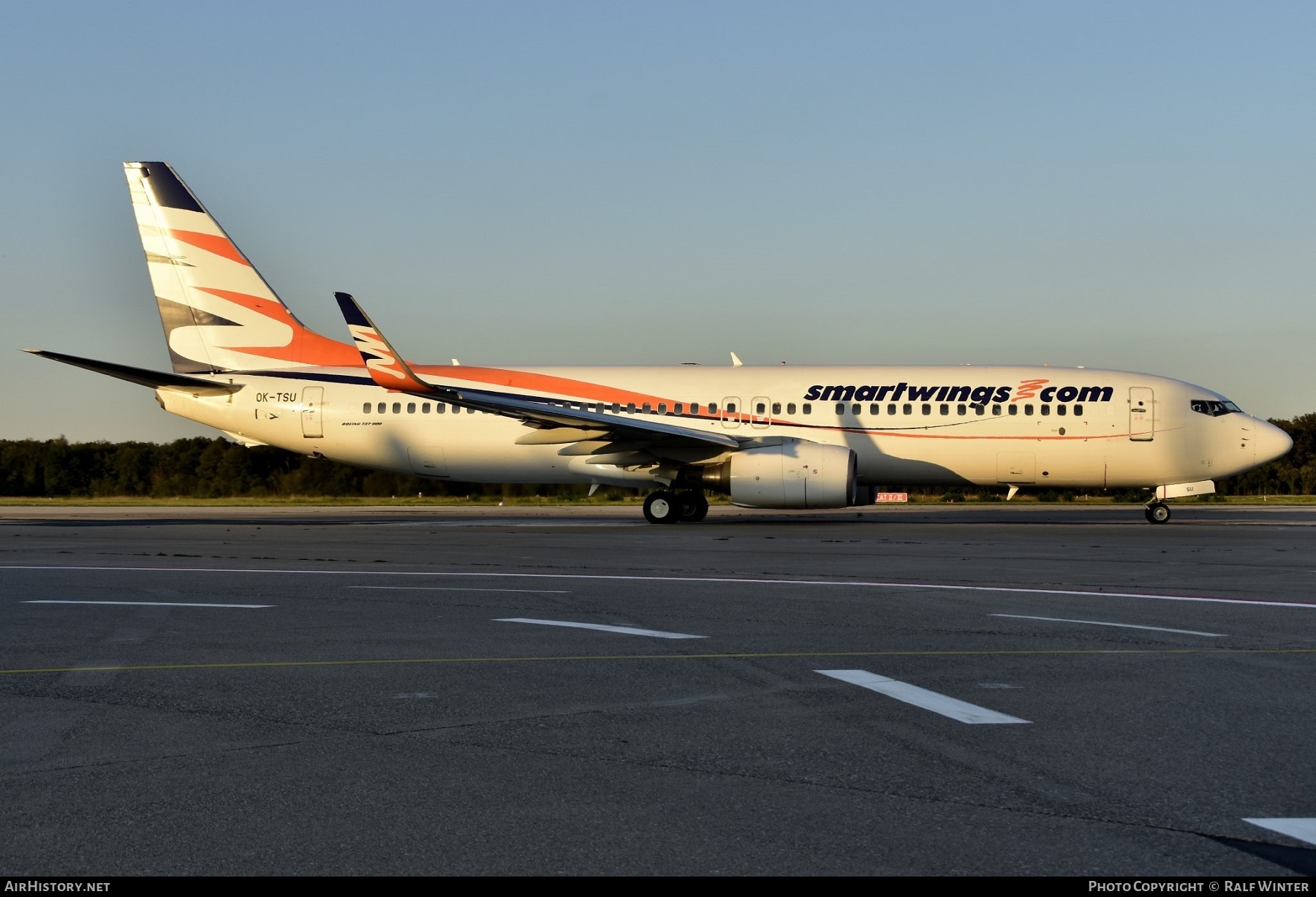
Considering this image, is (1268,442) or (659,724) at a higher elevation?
(1268,442)

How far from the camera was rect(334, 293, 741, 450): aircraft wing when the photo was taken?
23.5 metres

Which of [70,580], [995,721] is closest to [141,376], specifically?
[70,580]

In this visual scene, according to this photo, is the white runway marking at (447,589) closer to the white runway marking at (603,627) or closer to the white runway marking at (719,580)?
the white runway marking at (719,580)

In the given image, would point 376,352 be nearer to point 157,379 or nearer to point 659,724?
point 157,379

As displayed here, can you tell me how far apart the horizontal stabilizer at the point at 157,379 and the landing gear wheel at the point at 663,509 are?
1000cm

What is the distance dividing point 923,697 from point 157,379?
24677mm

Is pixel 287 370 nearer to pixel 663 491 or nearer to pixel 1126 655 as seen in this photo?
pixel 663 491

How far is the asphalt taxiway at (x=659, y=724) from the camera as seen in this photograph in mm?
3848

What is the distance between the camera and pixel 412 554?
17.2 metres

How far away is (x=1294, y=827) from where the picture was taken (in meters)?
3.94

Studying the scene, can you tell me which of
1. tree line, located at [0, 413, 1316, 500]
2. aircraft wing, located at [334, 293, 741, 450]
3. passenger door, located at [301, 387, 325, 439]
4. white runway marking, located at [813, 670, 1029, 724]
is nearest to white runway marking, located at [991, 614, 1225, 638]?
white runway marking, located at [813, 670, 1029, 724]

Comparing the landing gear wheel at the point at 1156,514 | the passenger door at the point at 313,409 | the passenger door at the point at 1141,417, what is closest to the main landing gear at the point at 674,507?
the passenger door at the point at 313,409

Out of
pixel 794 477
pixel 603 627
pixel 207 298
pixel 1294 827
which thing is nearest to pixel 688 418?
pixel 794 477

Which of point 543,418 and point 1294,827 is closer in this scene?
point 1294,827
